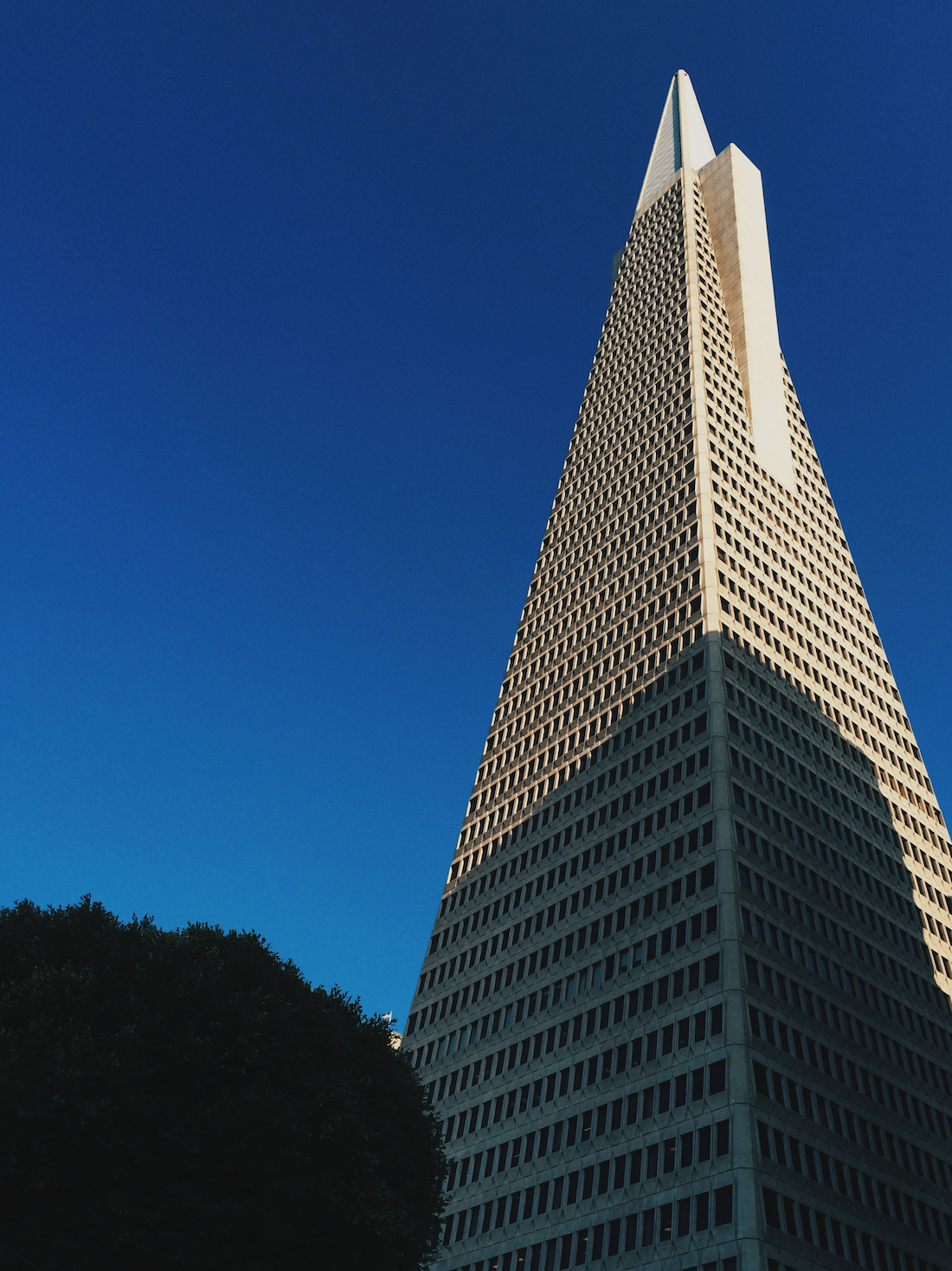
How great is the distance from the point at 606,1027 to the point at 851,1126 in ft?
48.4

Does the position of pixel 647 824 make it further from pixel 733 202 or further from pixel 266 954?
pixel 733 202

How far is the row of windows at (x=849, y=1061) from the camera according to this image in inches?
2454

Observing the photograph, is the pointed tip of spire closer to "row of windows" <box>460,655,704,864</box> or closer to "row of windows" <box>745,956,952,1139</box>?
"row of windows" <box>460,655,704,864</box>

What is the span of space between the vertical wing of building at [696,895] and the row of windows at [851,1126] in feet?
0.62

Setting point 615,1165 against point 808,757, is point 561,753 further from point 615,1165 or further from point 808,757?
point 615,1165

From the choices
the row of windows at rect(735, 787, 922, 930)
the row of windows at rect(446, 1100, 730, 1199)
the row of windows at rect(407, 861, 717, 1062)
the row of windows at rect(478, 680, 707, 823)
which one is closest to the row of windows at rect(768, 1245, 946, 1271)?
the row of windows at rect(446, 1100, 730, 1199)

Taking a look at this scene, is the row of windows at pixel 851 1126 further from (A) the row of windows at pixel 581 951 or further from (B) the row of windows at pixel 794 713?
(B) the row of windows at pixel 794 713

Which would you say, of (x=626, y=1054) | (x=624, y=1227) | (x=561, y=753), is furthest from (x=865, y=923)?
(x=624, y=1227)

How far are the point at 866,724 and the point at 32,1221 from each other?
250ft

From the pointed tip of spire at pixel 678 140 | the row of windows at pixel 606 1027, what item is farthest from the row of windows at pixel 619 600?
the pointed tip of spire at pixel 678 140

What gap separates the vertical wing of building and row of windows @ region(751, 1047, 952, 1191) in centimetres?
19

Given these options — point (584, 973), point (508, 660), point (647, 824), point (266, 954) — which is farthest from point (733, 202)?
point (266, 954)

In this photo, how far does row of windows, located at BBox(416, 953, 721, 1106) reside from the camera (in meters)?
62.8

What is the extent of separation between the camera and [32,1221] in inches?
1217
